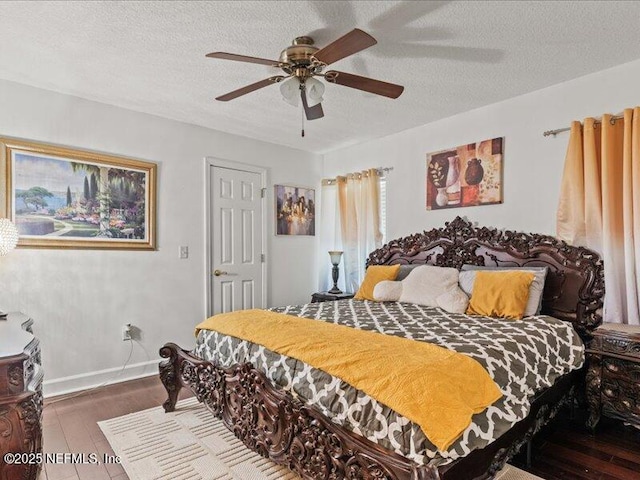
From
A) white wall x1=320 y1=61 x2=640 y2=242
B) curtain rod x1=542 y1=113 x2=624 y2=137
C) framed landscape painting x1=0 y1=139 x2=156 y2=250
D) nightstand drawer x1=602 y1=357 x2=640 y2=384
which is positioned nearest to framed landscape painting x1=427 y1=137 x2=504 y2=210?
white wall x1=320 y1=61 x2=640 y2=242

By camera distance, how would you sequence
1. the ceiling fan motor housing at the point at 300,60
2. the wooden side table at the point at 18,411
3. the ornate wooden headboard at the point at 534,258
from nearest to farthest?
the wooden side table at the point at 18,411
the ceiling fan motor housing at the point at 300,60
the ornate wooden headboard at the point at 534,258

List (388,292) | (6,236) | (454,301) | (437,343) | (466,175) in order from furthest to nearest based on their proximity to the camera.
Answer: (466,175), (388,292), (454,301), (6,236), (437,343)

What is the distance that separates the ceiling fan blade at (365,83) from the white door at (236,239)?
7.45ft

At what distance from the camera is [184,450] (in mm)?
2170

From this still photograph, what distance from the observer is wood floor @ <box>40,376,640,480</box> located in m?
1.97

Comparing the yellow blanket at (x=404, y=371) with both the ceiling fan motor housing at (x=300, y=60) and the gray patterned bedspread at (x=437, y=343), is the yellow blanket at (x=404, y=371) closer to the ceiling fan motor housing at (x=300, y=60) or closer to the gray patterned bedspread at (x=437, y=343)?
the gray patterned bedspread at (x=437, y=343)

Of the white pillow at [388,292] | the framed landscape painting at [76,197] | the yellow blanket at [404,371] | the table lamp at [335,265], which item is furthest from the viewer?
the table lamp at [335,265]

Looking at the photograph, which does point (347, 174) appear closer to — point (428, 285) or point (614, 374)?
point (428, 285)

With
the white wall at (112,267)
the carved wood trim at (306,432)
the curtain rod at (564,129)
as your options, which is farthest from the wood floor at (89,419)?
the curtain rod at (564,129)

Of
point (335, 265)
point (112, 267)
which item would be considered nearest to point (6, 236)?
point (112, 267)

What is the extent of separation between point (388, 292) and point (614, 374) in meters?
1.66

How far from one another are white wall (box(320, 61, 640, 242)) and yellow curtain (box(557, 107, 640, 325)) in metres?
0.13

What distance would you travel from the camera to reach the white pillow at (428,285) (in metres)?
3.05

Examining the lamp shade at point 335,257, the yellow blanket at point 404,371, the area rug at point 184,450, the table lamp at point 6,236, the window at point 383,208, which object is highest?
the window at point 383,208
